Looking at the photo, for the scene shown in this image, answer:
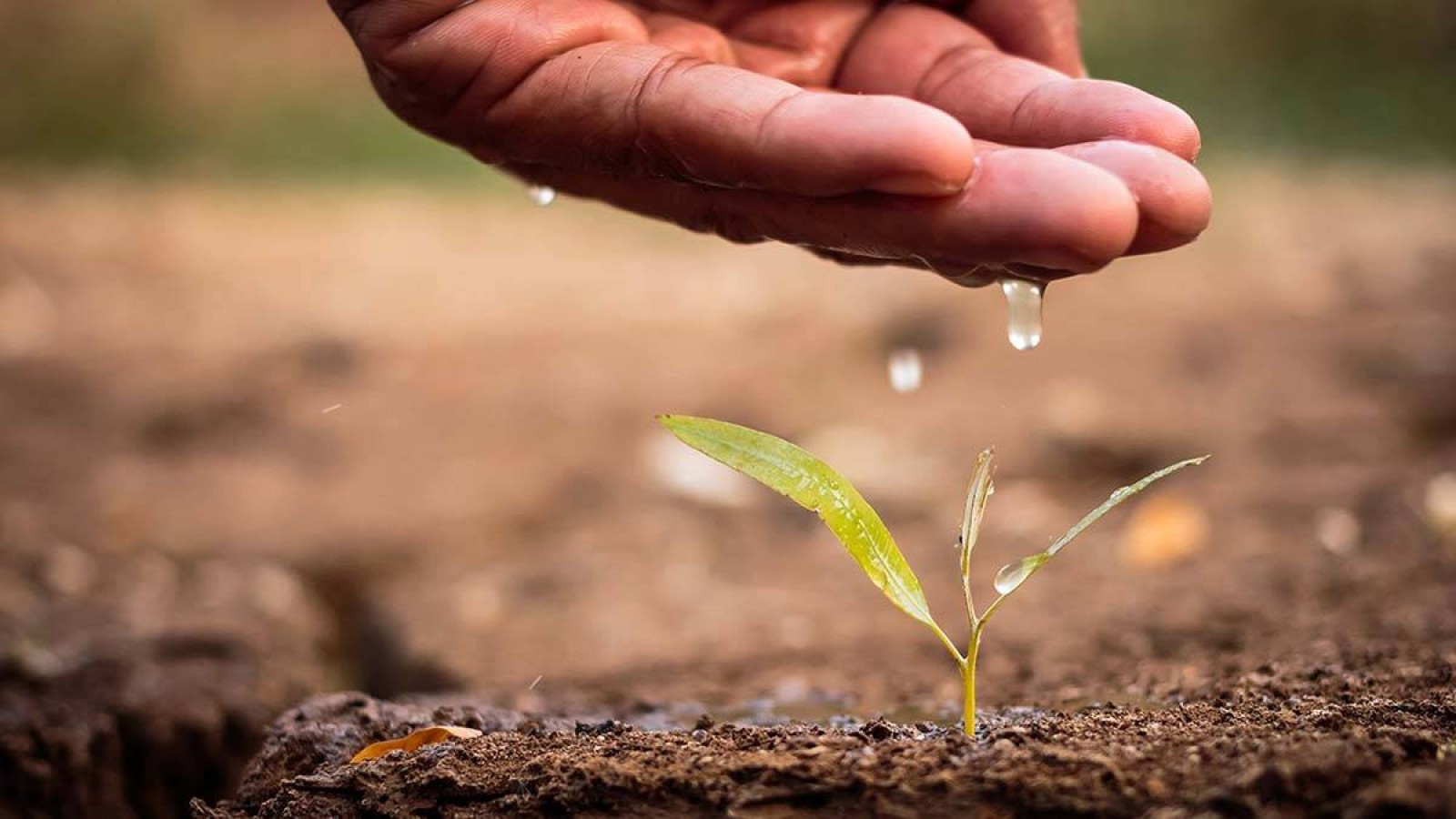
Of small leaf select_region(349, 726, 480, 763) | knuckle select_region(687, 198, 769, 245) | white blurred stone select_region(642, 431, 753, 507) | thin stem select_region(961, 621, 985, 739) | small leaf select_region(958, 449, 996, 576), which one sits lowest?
white blurred stone select_region(642, 431, 753, 507)

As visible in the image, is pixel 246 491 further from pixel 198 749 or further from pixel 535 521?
pixel 198 749

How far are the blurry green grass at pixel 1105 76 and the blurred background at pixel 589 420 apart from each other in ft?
0.10

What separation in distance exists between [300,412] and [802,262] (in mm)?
2568

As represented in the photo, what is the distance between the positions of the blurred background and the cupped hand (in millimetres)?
721

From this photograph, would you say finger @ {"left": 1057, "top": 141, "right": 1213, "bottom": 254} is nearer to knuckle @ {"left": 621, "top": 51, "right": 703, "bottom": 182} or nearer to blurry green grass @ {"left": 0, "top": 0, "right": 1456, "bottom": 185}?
knuckle @ {"left": 621, "top": 51, "right": 703, "bottom": 182}

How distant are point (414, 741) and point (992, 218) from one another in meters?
0.87

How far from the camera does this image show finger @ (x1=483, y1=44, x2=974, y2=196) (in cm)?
137

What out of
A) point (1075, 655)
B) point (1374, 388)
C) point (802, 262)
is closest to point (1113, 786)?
point (1075, 655)

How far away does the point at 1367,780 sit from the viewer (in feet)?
3.71

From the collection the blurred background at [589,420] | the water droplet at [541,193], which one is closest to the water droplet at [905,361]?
the blurred background at [589,420]

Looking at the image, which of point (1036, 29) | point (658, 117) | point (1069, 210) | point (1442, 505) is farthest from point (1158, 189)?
point (1442, 505)

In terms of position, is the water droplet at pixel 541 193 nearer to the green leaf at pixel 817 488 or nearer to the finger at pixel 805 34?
the finger at pixel 805 34

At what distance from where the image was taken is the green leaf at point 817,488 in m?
1.39

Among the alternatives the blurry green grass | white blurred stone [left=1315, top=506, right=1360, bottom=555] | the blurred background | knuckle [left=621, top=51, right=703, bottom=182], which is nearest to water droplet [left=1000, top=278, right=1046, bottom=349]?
knuckle [left=621, top=51, right=703, bottom=182]
